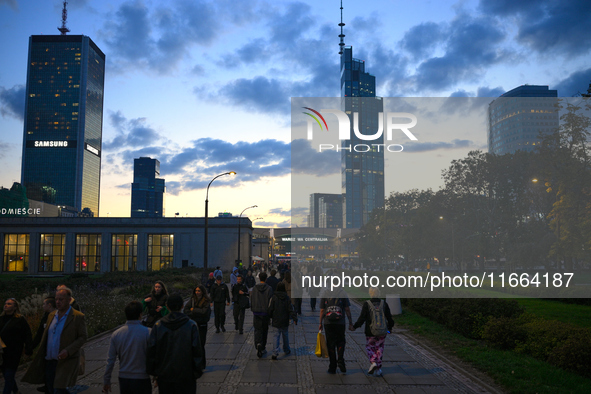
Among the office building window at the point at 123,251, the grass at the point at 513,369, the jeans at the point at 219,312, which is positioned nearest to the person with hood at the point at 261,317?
the jeans at the point at 219,312

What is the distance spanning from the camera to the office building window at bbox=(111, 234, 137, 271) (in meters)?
72.8

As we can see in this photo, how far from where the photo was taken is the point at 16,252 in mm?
73375

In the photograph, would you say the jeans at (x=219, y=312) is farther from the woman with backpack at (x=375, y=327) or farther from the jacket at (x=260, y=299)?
the woman with backpack at (x=375, y=327)

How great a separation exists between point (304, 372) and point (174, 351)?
186 inches

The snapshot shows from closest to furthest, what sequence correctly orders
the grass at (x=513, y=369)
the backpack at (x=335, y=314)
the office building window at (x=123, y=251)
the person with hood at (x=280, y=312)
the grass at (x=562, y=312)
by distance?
1. the grass at (x=513, y=369)
2. the backpack at (x=335, y=314)
3. the person with hood at (x=280, y=312)
4. the grass at (x=562, y=312)
5. the office building window at (x=123, y=251)

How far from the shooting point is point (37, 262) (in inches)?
2847

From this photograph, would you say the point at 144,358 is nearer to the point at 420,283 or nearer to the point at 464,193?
the point at 420,283

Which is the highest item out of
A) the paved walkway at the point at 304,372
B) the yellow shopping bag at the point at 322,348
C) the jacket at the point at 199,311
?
the jacket at the point at 199,311

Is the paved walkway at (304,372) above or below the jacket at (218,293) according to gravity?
below

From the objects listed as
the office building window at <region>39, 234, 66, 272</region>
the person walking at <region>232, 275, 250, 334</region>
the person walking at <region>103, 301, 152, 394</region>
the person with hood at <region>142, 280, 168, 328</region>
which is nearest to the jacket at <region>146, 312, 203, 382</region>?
the person walking at <region>103, 301, 152, 394</region>

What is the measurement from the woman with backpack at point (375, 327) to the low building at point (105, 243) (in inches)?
2519

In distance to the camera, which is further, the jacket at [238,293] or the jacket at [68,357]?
the jacket at [238,293]

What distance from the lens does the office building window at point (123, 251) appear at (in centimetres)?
7281

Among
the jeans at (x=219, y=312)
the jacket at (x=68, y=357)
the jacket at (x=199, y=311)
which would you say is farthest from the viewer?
the jeans at (x=219, y=312)
